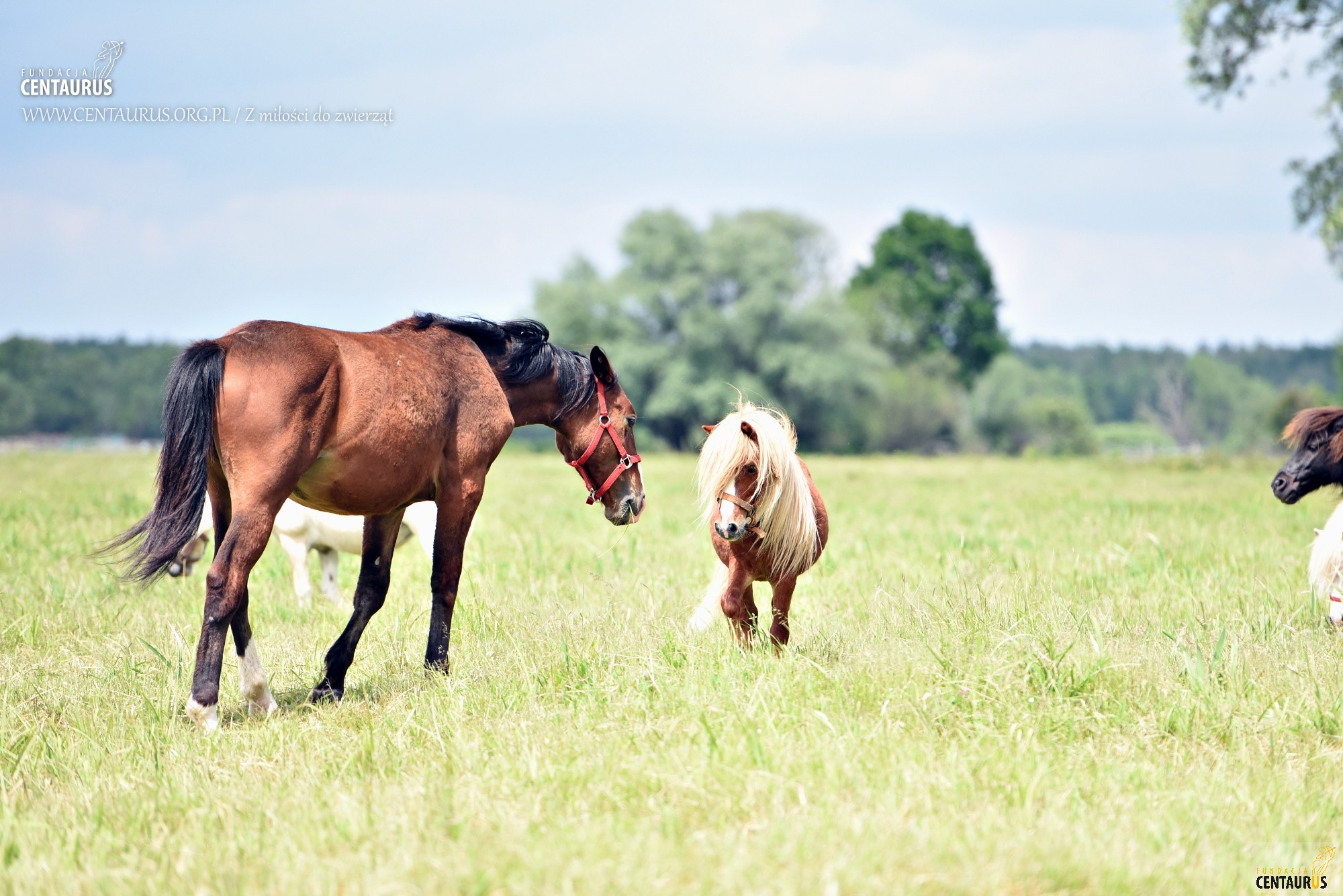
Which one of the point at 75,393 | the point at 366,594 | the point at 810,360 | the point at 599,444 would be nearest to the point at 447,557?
the point at 366,594

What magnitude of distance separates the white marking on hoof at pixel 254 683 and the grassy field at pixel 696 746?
10cm

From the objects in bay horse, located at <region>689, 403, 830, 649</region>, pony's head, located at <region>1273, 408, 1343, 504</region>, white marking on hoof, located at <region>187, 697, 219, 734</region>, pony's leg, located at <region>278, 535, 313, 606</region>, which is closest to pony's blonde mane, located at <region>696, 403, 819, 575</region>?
bay horse, located at <region>689, 403, 830, 649</region>

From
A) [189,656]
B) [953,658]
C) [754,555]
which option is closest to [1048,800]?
[953,658]

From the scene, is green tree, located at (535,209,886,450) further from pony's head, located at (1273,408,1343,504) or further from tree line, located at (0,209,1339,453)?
pony's head, located at (1273,408,1343,504)

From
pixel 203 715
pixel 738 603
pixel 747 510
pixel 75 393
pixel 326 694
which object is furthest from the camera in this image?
pixel 75 393

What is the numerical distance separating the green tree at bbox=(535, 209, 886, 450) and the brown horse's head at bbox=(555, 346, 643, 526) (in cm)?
4619

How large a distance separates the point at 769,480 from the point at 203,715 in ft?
10.1

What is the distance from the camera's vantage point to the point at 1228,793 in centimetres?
396

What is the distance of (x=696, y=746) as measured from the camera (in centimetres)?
426

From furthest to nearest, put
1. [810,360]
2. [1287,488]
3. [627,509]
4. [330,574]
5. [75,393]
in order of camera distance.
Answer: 1. [75,393]
2. [810,360]
3. [330,574]
4. [1287,488]
5. [627,509]

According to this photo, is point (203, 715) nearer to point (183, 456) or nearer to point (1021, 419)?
point (183, 456)

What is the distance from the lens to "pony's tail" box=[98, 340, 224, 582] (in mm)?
5016

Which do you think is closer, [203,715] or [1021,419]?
[203,715]

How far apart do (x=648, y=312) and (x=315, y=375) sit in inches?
2061
